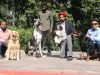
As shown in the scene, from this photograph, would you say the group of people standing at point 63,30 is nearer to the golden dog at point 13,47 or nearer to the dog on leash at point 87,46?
the dog on leash at point 87,46

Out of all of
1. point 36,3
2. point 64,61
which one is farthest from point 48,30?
point 36,3

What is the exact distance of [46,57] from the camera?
53.3ft

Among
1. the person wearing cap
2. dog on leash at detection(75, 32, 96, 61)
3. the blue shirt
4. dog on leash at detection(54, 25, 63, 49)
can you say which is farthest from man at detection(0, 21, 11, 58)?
the blue shirt

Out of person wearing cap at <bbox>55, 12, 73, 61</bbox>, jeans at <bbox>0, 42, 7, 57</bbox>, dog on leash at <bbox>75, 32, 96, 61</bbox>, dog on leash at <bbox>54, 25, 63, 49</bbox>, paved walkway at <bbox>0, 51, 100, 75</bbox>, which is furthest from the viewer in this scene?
dog on leash at <bbox>54, 25, 63, 49</bbox>

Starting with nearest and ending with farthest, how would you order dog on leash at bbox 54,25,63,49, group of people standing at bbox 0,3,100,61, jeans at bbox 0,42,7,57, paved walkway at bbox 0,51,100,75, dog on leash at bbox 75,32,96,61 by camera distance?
paved walkway at bbox 0,51,100,75 → dog on leash at bbox 75,32,96,61 → group of people standing at bbox 0,3,100,61 → jeans at bbox 0,42,7,57 → dog on leash at bbox 54,25,63,49

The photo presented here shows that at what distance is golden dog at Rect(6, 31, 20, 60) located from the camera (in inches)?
599

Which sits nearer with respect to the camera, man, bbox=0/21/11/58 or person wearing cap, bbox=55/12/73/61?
person wearing cap, bbox=55/12/73/61

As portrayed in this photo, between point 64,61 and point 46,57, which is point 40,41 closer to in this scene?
point 46,57

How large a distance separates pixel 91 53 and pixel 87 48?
25cm

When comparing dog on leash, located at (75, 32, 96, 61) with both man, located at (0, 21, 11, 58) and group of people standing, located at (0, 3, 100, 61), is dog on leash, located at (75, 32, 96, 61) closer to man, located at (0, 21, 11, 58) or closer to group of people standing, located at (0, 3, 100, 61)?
group of people standing, located at (0, 3, 100, 61)

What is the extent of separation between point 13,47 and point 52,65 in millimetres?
2096

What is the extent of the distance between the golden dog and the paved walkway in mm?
303

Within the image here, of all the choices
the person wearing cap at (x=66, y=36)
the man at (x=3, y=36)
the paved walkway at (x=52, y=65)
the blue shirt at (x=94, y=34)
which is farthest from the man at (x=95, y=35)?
the man at (x=3, y=36)

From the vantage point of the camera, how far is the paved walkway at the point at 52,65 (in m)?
12.5
